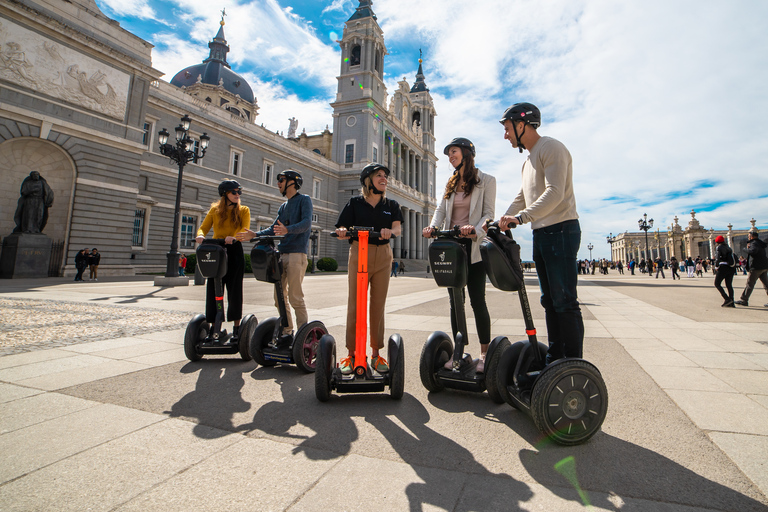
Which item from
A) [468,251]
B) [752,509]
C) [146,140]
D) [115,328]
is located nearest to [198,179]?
[146,140]

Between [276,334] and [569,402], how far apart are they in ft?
8.70

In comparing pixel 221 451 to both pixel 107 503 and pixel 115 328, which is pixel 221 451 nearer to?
pixel 107 503

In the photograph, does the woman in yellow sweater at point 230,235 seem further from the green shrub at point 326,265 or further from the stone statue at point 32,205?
the green shrub at point 326,265

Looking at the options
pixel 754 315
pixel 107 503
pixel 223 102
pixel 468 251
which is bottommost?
pixel 107 503

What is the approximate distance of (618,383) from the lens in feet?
10.1

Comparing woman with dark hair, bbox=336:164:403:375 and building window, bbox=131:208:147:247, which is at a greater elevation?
building window, bbox=131:208:147:247

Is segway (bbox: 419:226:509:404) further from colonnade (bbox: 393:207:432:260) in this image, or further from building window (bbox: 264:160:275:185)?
colonnade (bbox: 393:207:432:260)

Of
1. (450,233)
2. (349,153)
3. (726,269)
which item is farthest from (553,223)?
(349,153)

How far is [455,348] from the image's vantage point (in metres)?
2.79

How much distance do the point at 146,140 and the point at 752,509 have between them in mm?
27588

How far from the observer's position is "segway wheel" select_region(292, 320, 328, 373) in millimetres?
3367

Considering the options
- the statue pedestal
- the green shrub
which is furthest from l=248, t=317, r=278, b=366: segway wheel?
the green shrub

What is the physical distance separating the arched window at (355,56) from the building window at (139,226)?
32759mm

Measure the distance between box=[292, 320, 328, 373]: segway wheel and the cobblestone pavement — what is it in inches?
115
